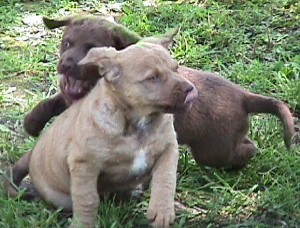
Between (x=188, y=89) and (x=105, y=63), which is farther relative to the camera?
(x=105, y=63)

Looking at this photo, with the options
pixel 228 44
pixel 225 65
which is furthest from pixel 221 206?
pixel 228 44

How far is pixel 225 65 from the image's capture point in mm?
6629

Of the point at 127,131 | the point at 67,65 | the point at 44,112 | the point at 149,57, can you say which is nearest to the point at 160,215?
the point at 127,131

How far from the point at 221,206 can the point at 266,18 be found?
10.8 ft

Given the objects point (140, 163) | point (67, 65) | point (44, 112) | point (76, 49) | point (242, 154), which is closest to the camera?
point (140, 163)

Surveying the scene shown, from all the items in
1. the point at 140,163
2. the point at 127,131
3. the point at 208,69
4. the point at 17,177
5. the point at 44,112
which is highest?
the point at 127,131

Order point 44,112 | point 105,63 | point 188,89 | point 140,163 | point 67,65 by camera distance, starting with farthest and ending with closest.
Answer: point 44,112
point 67,65
point 140,163
point 105,63
point 188,89

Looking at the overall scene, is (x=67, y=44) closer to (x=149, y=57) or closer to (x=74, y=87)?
(x=74, y=87)

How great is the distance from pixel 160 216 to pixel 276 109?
1.10 metres

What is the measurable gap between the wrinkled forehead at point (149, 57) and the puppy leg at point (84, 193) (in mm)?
536

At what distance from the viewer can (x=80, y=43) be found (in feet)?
16.0

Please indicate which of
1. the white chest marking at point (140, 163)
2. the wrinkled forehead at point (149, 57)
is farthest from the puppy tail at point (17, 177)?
the wrinkled forehead at point (149, 57)

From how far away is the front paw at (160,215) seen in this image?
412cm

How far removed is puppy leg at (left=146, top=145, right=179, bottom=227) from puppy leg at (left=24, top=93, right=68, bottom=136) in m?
1.10
